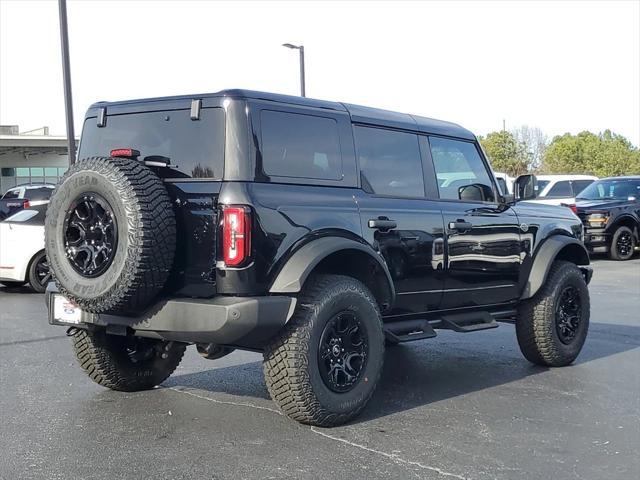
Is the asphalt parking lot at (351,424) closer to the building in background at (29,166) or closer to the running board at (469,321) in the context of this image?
the running board at (469,321)

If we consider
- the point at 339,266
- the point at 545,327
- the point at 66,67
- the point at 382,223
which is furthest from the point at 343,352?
the point at 66,67

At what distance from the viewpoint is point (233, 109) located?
4535mm

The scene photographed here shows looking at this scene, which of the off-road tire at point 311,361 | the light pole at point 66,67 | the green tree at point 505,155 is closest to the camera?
the off-road tire at point 311,361

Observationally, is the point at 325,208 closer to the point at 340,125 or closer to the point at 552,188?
the point at 340,125

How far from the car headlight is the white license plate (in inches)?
529

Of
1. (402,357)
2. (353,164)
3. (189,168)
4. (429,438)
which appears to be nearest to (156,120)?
(189,168)

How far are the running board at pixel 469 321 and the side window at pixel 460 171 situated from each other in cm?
93

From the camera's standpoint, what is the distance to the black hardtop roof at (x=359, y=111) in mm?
4676

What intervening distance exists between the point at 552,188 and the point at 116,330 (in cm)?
1646

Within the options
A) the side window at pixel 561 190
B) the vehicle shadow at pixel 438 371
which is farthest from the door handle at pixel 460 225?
the side window at pixel 561 190

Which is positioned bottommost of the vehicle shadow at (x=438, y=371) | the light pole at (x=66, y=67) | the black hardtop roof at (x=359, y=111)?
the vehicle shadow at (x=438, y=371)

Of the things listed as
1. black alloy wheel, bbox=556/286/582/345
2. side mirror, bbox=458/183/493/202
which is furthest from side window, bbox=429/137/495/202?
black alloy wheel, bbox=556/286/582/345

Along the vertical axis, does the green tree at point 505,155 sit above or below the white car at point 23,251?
above

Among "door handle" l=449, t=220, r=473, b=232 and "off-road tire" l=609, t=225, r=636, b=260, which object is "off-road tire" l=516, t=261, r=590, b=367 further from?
"off-road tire" l=609, t=225, r=636, b=260
